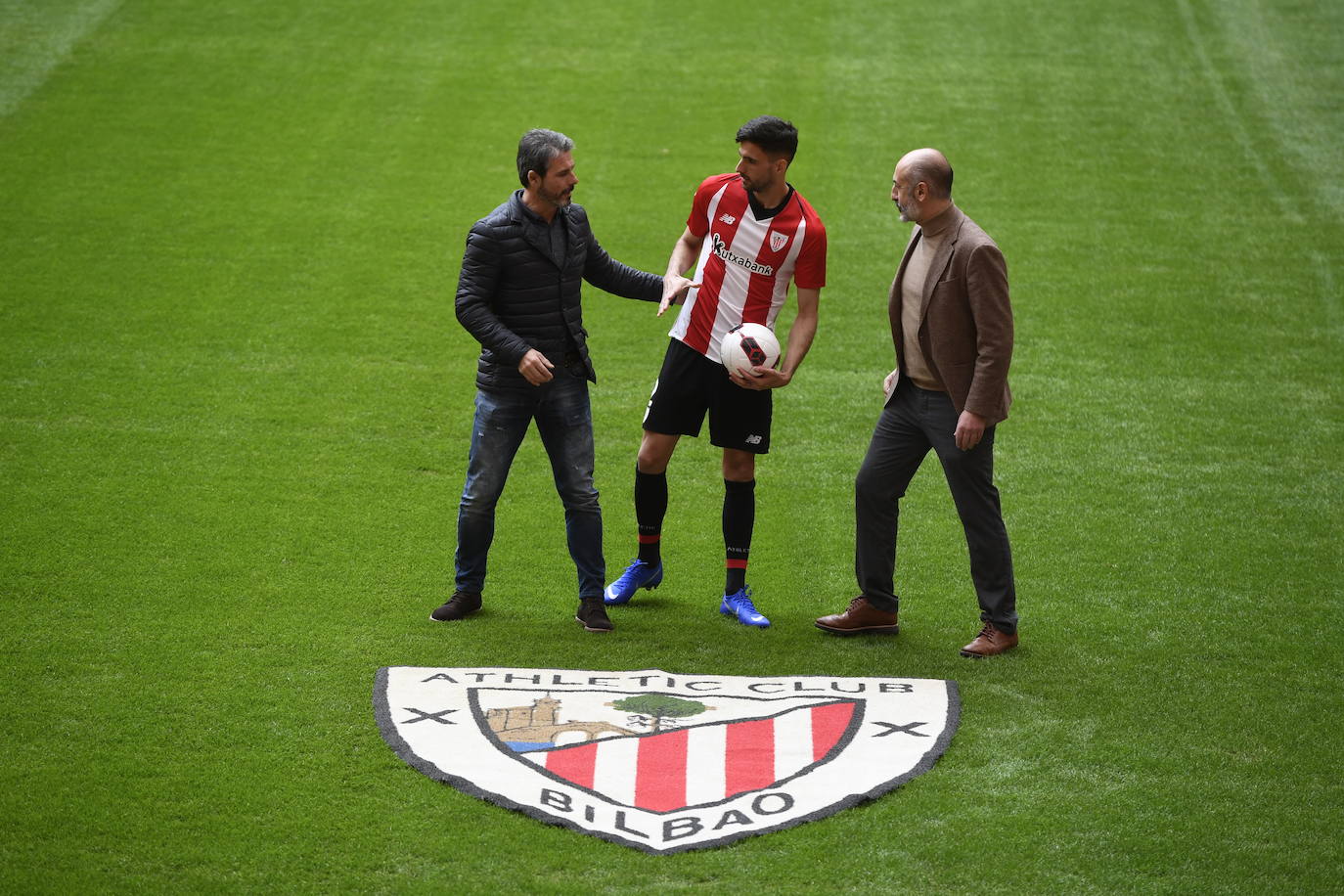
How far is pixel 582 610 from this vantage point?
5.68m

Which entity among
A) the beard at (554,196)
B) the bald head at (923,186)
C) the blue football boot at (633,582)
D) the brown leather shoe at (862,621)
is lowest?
the blue football boot at (633,582)

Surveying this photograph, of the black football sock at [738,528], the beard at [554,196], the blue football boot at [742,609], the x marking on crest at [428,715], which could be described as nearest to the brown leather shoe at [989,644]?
the blue football boot at [742,609]

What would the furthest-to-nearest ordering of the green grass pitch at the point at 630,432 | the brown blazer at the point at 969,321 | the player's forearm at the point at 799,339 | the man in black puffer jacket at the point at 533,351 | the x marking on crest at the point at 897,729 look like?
the player's forearm at the point at 799,339 → the man in black puffer jacket at the point at 533,351 → the brown blazer at the point at 969,321 → the x marking on crest at the point at 897,729 → the green grass pitch at the point at 630,432

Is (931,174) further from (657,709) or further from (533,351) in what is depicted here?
(657,709)

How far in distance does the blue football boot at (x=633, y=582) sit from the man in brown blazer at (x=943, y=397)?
31.1 inches

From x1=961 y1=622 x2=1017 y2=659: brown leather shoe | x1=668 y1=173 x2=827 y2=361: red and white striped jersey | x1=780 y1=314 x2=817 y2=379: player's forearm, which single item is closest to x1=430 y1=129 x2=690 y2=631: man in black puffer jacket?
x1=668 y1=173 x2=827 y2=361: red and white striped jersey

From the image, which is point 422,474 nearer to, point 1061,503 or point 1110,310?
point 1061,503

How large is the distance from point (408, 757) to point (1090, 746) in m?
2.29

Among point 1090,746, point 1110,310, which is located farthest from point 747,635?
point 1110,310

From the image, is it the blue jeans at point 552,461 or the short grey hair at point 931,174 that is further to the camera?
the blue jeans at point 552,461

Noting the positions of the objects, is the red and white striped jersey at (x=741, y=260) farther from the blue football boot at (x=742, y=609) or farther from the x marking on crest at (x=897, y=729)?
the x marking on crest at (x=897, y=729)

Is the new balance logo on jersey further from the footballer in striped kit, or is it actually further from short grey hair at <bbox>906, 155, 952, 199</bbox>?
short grey hair at <bbox>906, 155, 952, 199</bbox>

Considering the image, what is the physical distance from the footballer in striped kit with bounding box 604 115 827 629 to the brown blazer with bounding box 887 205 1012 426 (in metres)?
0.53

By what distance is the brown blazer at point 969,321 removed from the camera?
204 inches
